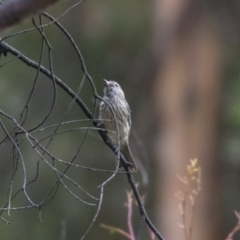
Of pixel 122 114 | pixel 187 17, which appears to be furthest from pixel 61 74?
pixel 122 114

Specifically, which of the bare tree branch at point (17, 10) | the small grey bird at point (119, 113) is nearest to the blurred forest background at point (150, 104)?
the small grey bird at point (119, 113)

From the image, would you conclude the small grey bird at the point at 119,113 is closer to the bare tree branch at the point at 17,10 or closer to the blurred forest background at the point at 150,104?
the blurred forest background at the point at 150,104

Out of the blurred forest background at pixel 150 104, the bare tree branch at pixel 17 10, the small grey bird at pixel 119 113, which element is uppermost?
the blurred forest background at pixel 150 104

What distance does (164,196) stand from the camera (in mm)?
7793

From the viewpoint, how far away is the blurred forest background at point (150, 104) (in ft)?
25.4

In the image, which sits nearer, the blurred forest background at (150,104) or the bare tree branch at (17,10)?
the bare tree branch at (17,10)

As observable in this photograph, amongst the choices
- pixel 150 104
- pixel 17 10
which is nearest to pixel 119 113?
pixel 17 10

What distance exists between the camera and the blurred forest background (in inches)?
305

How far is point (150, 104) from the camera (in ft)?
31.2

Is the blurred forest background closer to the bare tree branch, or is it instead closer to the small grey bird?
the small grey bird

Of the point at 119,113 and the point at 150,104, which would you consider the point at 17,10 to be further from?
the point at 150,104

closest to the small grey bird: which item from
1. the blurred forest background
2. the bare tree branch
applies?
the blurred forest background

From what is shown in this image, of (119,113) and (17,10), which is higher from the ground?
(119,113)

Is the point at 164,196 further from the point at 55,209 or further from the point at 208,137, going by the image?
the point at 55,209
